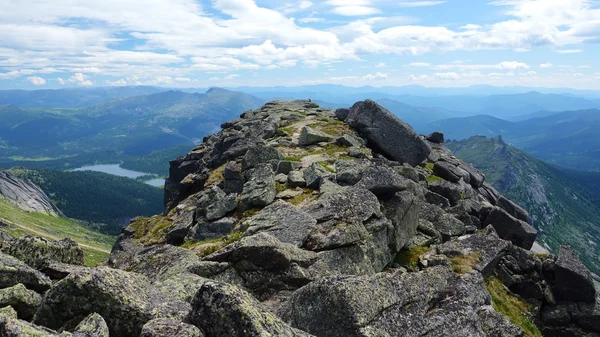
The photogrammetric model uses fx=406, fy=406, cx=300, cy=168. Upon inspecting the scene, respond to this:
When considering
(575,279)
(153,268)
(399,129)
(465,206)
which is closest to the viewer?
(153,268)

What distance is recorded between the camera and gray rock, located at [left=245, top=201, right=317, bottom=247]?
23562mm

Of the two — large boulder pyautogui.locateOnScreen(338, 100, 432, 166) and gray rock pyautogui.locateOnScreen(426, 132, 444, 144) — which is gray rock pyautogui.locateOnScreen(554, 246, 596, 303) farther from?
gray rock pyautogui.locateOnScreen(426, 132, 444, 144)

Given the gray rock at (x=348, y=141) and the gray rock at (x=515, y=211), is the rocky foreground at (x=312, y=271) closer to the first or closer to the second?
the gray rock at (x=348, y=141)

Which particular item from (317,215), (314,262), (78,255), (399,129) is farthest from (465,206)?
(78,255)

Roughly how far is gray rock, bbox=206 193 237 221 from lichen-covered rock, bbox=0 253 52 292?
53.9 feet

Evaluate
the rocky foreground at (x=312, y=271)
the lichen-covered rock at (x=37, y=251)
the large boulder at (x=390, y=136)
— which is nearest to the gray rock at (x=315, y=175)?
the rocky foreground at (x=312, y=271)

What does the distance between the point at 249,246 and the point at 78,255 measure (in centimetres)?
907

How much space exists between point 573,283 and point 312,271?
20119 mm

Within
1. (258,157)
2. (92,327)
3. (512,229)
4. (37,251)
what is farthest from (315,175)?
(92,327)

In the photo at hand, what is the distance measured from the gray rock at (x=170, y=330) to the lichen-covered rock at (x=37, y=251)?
33.3 feet

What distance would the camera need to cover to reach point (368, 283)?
1571 centimetres

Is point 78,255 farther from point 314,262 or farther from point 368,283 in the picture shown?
point 368,283

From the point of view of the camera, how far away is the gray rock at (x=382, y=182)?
28188mm

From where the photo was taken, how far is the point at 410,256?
1061 inches
